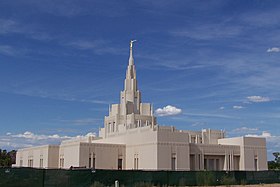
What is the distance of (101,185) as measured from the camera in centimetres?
3356

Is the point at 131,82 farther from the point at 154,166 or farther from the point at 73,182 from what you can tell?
the point at 73,182

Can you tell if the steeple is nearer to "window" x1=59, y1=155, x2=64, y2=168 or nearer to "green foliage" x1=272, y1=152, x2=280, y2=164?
"window" x1=59, y1=155, x2=64, y2=168

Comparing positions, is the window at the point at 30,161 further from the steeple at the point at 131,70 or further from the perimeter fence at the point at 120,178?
the perimeter fence at the point at 120,178

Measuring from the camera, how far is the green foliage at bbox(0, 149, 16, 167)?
9890 cm

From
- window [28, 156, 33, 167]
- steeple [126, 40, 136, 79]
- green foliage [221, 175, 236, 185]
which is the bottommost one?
green foliage [221, 175, 236, 185]

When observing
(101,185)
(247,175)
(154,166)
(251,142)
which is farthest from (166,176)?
(251,142)

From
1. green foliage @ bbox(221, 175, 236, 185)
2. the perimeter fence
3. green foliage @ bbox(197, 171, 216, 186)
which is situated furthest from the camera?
green foliage @ bbox(221, 175, 236, 185)

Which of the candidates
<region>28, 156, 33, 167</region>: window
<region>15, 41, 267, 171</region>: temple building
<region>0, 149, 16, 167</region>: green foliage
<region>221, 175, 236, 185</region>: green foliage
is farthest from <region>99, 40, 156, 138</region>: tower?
<region>221, 175, 236, 185</region>: green foliage

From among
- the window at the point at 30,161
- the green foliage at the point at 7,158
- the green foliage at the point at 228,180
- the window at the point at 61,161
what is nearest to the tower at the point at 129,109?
the window at the point at 61,161

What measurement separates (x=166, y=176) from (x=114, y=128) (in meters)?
40.2

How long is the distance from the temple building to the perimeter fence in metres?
16.9

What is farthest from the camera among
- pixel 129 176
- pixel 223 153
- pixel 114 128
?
pixel 114 128

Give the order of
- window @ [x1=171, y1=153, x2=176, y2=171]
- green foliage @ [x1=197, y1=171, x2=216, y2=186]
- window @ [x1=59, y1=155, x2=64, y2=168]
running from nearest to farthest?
green foliage @ [x1=197, y1=171, x2=216, y2=186], window @ [x1=171, y1=153, x2=176, y2=171], window @ [x1=59, y1=155, x2=64, y2=168]

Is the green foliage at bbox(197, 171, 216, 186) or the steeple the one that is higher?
the steeple
